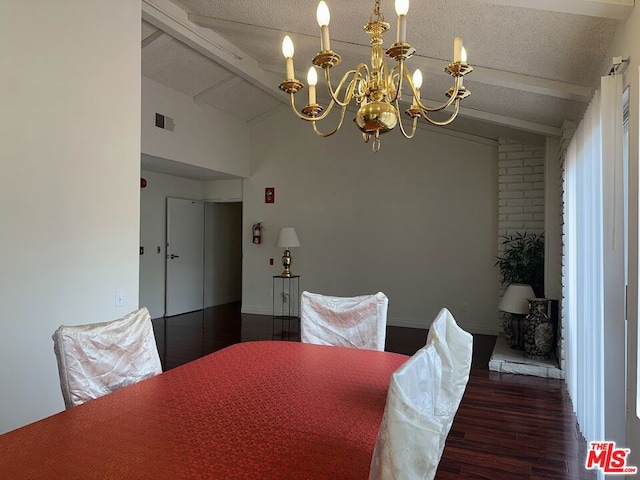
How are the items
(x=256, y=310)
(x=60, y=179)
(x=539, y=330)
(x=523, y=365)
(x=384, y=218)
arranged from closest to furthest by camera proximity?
(x=60, y=179) < (x=523, y=365) < (x=539, y=330) < (x=384, y=218) < (x=256, y=310)

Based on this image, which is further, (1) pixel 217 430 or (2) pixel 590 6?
(2) pixel 590 6

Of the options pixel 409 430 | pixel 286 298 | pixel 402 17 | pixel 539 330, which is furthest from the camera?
pixel 286 298

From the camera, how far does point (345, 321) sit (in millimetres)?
2549

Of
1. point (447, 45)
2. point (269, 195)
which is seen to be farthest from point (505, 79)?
point (269, 195)

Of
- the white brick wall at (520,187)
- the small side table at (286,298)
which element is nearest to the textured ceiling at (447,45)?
the white brick wall at (520,187)

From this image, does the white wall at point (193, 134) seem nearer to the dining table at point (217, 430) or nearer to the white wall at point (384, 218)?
the white wall at point (384, 218)

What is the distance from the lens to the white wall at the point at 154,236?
6.44 metres

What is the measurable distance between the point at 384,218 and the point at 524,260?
201 centimetres

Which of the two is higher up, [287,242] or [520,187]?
[520,187]

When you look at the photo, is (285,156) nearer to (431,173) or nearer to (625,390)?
(431,173)

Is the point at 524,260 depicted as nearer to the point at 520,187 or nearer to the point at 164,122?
the point at 520,187

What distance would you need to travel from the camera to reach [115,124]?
282 centimetres

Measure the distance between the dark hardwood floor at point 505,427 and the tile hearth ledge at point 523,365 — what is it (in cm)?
8

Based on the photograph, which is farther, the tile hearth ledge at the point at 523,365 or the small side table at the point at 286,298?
the small side table at the point at 286,298
